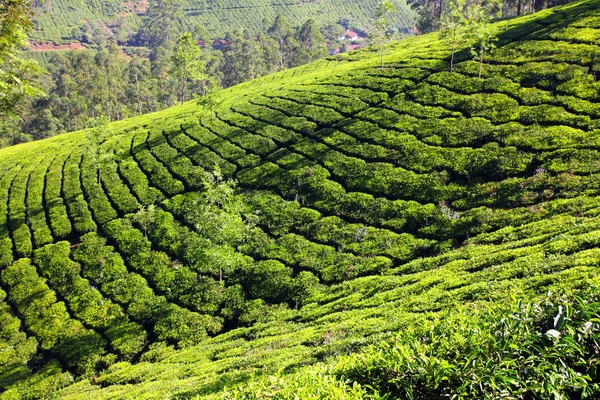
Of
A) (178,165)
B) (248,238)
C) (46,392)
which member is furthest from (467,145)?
(46,392)

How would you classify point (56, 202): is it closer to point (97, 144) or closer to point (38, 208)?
Answer: point (38, 208)

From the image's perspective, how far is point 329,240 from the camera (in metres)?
25.7

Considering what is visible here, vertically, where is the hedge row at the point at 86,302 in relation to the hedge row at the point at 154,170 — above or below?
below

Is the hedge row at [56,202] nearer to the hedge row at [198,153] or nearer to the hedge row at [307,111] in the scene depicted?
the hedge row at [198,153]

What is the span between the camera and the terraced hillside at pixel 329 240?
13.1 meters

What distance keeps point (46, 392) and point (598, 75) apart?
42.9 m

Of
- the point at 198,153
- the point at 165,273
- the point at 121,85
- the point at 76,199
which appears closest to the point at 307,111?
the point at 198,153

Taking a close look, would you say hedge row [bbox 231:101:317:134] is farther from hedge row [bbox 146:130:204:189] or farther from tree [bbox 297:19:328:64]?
tree [bbox 297:19:328:64]

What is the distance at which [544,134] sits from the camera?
26.2 meters

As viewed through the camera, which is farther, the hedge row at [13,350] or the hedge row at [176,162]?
the hedge row at [176,162]

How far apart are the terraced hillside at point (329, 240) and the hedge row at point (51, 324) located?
125mm

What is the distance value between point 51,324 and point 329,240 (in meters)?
18.5

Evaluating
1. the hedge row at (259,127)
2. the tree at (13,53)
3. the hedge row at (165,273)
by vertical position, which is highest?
the tree at (13,53)

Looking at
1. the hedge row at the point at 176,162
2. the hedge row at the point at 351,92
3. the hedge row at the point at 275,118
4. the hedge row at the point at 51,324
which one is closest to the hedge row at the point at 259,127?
the hedge row at the point at 275,118
